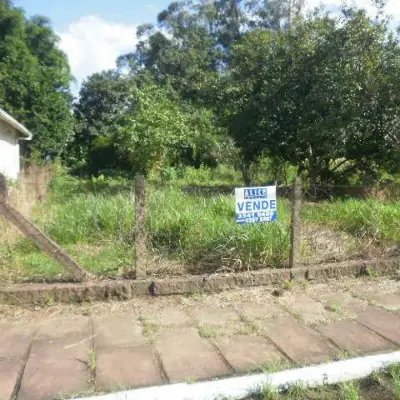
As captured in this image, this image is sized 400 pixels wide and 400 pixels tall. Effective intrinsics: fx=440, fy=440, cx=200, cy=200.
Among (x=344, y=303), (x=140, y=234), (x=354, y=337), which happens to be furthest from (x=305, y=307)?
(x=140, y=234)

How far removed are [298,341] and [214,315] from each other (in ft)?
2.74

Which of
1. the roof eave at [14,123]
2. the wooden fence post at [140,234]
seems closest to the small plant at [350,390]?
the wooden fence post at [140,234]

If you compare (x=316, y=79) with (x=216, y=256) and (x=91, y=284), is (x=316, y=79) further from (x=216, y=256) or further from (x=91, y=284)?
(x=91, y=284)

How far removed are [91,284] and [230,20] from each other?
33062 mm

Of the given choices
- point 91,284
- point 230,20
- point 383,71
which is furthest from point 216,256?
point 230,20

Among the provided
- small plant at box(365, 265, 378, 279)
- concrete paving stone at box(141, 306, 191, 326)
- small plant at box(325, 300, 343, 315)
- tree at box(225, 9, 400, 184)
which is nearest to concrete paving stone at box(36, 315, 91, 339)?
concrete paving stone at box(141, 306, 191, 326)

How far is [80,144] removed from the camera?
25844 mm

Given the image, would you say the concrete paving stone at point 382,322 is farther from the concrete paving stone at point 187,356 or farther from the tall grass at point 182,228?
the concrete paving stone at point 187,356

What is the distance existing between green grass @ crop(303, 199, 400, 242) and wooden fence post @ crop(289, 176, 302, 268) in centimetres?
139

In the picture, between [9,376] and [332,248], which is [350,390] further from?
[332,248]

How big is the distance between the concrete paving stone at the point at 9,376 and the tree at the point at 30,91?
16762 millimetres

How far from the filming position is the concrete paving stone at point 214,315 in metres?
3.91

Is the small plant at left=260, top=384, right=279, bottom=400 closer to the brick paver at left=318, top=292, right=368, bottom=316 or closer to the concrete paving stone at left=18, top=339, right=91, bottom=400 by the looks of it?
the concrete paving stone at left=18, top=339, right=91, bottom=400

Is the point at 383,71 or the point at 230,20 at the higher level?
the point at 230,20
